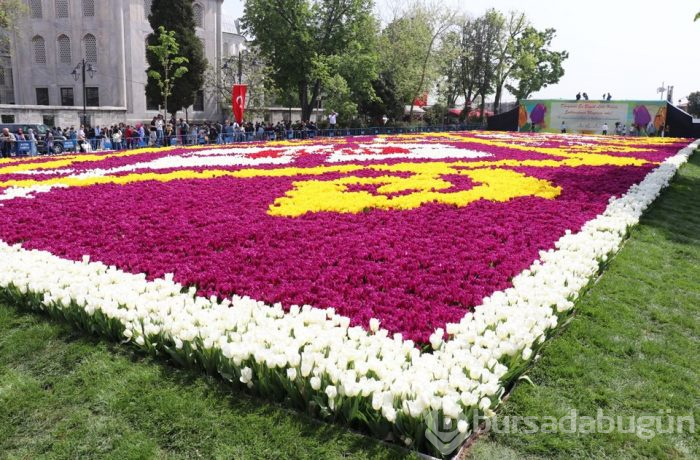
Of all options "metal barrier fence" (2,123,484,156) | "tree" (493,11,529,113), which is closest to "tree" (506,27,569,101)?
"tree" (493,11,529,113)

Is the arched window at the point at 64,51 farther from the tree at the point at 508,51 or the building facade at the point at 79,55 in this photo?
the tree at the point at 508,51

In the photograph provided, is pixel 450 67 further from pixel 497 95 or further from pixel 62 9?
pixel 62 9

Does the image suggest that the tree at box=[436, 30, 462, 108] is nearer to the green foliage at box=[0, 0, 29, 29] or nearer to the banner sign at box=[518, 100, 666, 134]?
the banner sign at box=[518, 100, 666, 134]

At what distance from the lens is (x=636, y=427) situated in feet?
10.7

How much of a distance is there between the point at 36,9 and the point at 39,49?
119 inches

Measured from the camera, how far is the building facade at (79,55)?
4225 cm

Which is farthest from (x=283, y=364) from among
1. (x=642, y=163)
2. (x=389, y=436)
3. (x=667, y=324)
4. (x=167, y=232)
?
(x=642, y=163)

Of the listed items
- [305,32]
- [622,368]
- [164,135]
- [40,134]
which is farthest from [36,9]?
[622,368]

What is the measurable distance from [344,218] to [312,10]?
1514 inches

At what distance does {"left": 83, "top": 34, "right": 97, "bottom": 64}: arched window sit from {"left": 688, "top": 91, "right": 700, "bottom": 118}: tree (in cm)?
6662

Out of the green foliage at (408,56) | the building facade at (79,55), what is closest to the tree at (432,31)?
the green foliage at (408,56)

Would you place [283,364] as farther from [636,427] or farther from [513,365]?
[636,427]

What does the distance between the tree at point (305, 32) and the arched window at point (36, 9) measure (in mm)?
16025

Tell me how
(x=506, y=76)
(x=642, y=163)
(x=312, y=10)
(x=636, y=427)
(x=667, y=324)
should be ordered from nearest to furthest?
(x=636, y=427), (x=667, y=324), (x=642, y=163), (x=312, y=10), (x=506, y=76)
